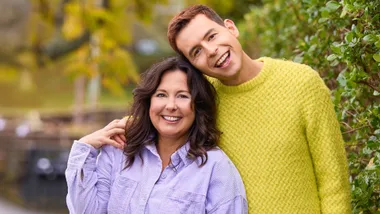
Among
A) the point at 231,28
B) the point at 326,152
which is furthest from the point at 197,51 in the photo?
the point at 326,152

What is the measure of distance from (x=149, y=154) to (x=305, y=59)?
43.0 inches

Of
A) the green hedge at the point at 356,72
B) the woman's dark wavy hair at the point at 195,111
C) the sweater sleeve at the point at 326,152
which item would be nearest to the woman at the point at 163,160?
the woman's dark wavy hair at the point at 195,111

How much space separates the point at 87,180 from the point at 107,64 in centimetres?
456

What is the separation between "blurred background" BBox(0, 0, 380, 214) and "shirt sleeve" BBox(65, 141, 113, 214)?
962 millimetres

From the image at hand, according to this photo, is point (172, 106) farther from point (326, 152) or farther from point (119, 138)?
point (326, 152)

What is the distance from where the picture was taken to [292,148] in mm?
2725

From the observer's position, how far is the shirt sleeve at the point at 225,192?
8.82ft

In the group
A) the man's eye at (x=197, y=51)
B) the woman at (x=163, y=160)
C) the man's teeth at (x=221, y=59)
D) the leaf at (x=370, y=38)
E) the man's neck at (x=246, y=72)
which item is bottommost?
the woman at (x=163, y=160)

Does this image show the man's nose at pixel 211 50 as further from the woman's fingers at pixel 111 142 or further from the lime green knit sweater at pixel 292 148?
the woman's fingers at pixel 111 142

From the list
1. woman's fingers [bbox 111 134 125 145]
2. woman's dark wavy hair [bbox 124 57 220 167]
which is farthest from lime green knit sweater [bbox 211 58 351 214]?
woman's fingers [bbox 111 134 125 145]

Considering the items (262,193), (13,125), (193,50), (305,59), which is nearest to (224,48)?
(193,50)

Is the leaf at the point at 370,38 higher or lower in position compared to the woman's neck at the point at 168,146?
higher

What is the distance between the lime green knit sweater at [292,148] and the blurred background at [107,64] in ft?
0.55

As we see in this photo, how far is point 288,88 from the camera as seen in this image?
278cm
